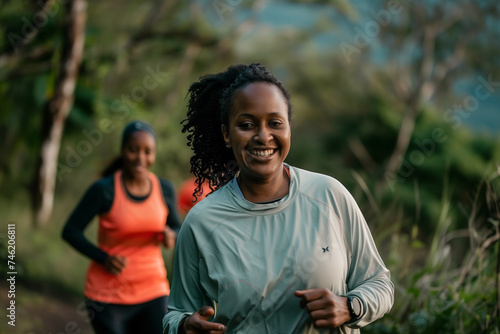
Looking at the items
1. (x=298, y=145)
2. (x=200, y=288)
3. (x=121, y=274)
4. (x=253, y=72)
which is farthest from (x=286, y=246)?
(x=298, y=145)

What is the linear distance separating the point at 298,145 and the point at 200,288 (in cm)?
2097

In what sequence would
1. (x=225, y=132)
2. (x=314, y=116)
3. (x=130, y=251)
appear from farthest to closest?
(x=314, y=116)
(x=130, y=251)
(x=225, y=132)

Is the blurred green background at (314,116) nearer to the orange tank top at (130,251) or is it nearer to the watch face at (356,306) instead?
the orange tank top at (130,251)

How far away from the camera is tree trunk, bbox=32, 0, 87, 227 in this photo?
11016 millimetres

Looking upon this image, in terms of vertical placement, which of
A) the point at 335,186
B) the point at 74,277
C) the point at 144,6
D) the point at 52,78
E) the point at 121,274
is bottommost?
the point at 74,277

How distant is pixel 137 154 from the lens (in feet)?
15.3

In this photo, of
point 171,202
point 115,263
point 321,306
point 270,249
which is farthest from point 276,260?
point 171,202

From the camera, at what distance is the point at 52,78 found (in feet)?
38.4

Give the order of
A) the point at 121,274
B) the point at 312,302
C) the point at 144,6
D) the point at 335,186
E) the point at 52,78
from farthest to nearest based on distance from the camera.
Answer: the point at 144,6 < the point at 52,78 < the point at 121,274 < the point at 335,186 < the point at 312,302

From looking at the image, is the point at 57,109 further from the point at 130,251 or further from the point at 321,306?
the point at 321,306

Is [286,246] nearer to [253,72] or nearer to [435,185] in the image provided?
[253,72]

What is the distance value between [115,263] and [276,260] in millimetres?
2275

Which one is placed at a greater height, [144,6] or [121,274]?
[144,6]

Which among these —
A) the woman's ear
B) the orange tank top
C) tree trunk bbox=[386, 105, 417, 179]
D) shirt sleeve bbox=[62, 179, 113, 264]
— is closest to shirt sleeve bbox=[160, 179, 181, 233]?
the orange tank top
